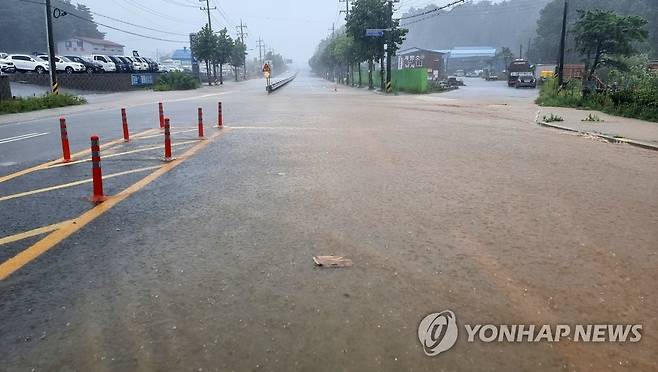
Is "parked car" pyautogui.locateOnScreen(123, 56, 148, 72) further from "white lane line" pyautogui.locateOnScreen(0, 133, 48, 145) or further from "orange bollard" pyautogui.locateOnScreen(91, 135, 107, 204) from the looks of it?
"orange bollard" pyautogui.locateOnScreen(91, 135, 107, 204)

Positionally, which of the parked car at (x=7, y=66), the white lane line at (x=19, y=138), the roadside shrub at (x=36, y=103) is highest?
the parked car at (x=7, y=66)

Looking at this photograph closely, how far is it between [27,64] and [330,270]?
1915 inches

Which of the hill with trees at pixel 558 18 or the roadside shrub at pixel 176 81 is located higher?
the hill with trees at pixel 558 18

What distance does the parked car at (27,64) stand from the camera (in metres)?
44.6

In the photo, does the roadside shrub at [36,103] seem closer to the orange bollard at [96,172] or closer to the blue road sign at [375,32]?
the orange bollard at [96,172]

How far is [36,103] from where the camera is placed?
2716cm

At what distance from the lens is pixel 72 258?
5047mm

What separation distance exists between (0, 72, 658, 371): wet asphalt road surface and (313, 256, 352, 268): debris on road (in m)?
0.12

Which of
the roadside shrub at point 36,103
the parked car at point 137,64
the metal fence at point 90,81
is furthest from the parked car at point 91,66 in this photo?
the roadside shrub at point 36,103

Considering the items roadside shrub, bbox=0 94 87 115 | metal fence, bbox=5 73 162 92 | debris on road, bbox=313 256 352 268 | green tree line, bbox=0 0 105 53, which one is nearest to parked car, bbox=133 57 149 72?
metal fence, bbox=5 73 162 92

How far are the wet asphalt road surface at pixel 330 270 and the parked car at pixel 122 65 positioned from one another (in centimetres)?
4868

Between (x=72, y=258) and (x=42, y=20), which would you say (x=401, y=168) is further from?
(x=42, y=20)

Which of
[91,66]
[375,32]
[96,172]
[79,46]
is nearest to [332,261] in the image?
[96,172]

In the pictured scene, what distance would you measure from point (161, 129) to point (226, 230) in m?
11.2
